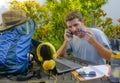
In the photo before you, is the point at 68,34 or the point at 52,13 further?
the point at 52,13

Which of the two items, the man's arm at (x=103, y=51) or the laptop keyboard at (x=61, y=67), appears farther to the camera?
the man's arm at (x=103, y=51)

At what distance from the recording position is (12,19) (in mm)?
2143

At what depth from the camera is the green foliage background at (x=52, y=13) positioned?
4793 mm

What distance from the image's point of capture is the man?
221cm

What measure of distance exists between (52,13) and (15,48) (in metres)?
3.03

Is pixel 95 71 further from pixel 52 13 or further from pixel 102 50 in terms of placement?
pixel 52 13

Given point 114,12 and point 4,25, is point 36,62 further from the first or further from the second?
point 114,12

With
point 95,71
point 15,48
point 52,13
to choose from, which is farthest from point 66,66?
point 52,13

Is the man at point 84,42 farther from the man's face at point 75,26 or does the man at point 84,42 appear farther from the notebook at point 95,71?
the notebook at point 95,71

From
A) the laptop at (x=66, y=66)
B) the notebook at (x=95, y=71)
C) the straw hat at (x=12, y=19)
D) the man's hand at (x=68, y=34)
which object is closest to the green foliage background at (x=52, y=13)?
the man's hand at (x=68, y=34)

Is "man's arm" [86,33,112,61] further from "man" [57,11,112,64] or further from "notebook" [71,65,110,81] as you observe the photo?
"notebook" [71,65,110,81]

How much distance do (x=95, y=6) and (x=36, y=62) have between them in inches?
126

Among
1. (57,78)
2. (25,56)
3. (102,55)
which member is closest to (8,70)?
(25,56)

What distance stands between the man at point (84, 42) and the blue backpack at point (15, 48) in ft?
1.26
